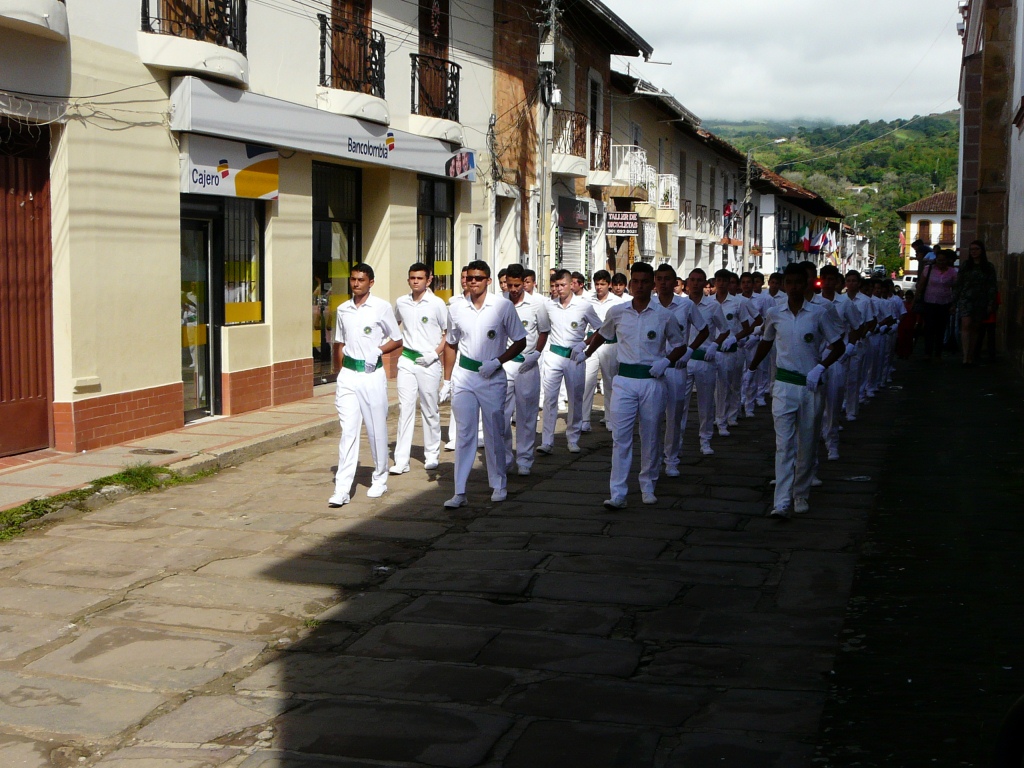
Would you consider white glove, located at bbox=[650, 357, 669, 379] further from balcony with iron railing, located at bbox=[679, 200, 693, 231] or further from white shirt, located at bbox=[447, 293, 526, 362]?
balcony with iron railing, located at bbox=[679, 200, 693, 231]

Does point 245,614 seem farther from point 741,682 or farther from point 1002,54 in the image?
point 1002,54

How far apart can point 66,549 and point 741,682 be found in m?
4.73

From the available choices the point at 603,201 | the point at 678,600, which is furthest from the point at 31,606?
the point at 603,201

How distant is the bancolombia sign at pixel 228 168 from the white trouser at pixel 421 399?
3.51 metres

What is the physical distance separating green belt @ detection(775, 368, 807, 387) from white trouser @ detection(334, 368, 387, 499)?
3.07 m

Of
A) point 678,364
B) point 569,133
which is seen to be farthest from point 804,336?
point 569,133

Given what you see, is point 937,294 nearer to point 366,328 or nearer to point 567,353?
point 567,353

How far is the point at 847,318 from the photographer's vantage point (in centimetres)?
1213

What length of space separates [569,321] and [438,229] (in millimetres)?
8140

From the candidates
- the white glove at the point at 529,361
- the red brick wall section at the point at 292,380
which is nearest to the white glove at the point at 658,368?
the white glove at the point at 529,361

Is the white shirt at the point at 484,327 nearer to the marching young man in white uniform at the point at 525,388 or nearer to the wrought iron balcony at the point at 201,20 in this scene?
the marching young man in white uniform at the point at 525,388

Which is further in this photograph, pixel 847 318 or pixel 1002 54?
pixel 1002 54

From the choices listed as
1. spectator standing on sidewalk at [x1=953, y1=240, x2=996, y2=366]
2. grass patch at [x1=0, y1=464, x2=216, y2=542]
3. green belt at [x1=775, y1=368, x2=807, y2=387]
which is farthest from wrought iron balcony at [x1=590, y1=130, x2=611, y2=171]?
green belt at [x1=775, y1=368, x2=807, y2=387]

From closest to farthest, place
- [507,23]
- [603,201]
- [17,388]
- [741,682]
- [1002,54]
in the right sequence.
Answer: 1. [741,682]
2. [17,388]
3. [507,23]
4. [1002,54]
5. [603,201]
